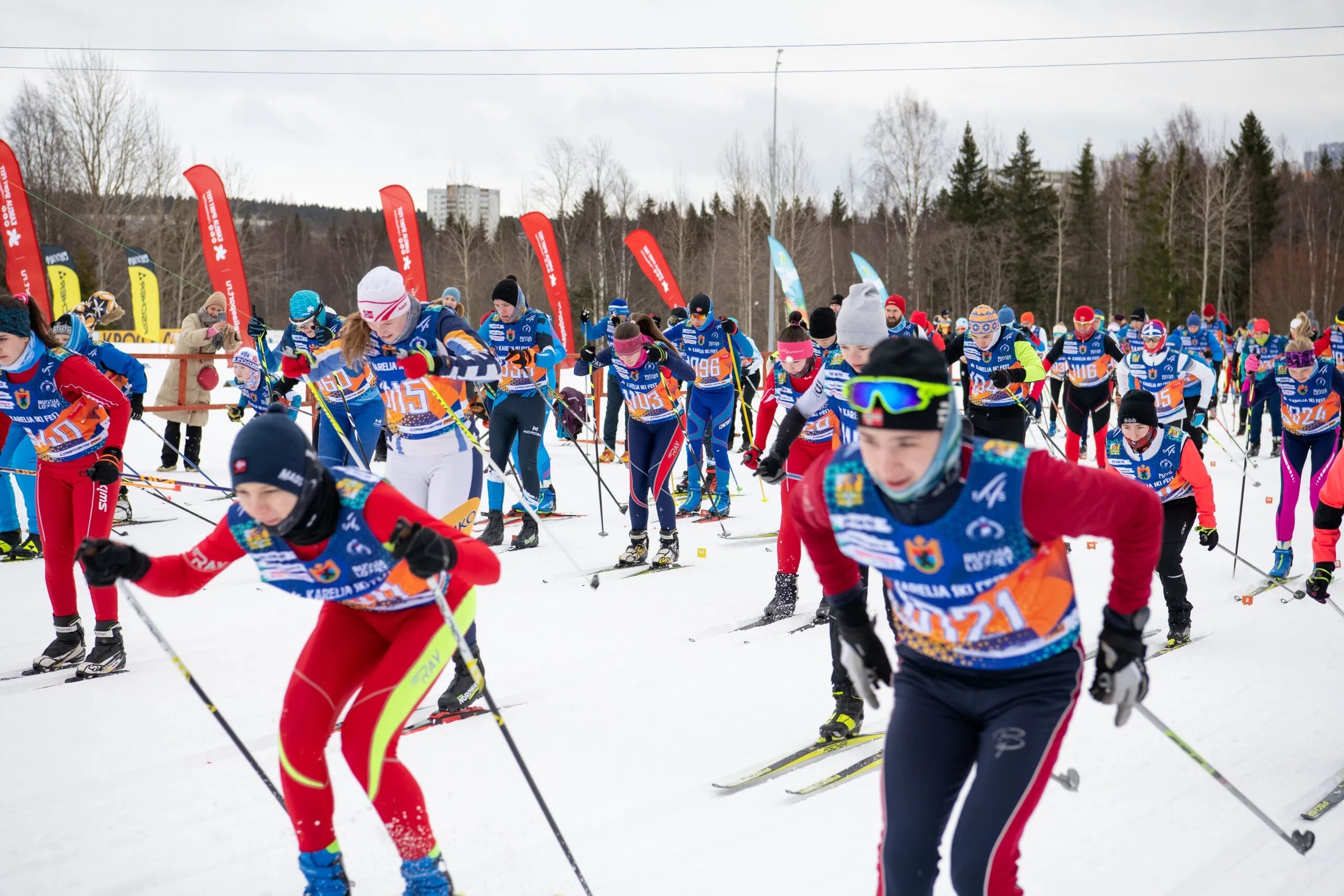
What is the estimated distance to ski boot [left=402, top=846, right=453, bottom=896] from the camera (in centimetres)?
276

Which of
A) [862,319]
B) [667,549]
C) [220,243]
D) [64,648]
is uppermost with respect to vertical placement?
[220,243]

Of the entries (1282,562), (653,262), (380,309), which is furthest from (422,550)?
(653,262)

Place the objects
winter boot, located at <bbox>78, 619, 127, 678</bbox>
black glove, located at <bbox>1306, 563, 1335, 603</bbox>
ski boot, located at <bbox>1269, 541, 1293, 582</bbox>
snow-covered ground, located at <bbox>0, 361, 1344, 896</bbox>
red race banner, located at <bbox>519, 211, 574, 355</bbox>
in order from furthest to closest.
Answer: red race banner, located at <bbox>519, 211, 574, 355</bbox> < ski boot, located at <bbox>1269, 541, 1293, 582</bbox> < winter boot, located at <bbox>78, 619, 127, 678</bbox> < black glove, located at <bbox>1306, 563, 1335, 603</bbox> < snow-covered ground, located at <bbox>0, 361, 1344, 896</bbox>

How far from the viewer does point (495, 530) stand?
8461 mm

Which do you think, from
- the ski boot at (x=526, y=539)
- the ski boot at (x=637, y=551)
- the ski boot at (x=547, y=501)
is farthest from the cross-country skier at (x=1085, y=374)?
the ski boot at (x=526, y=539)

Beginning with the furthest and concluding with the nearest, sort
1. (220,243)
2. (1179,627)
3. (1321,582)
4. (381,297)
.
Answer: (220,243) < (1179,627) < (381,297) < (1321,582)

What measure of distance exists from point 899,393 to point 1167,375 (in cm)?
924

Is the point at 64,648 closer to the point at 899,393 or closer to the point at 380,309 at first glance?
the point at 380,309

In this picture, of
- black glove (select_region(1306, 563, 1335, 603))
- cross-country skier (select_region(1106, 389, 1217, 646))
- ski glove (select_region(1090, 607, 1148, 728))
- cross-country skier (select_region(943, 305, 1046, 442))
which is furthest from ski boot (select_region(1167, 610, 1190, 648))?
ski glove (select_region(1090, 607, 1148, 728))

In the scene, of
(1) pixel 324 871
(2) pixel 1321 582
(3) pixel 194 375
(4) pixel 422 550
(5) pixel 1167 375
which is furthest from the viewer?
(3) pixel 194 375

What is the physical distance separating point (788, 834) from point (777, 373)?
15.0ft

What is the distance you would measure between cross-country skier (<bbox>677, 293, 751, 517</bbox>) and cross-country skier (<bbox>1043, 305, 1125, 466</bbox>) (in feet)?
13.2

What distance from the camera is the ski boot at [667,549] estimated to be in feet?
24.8

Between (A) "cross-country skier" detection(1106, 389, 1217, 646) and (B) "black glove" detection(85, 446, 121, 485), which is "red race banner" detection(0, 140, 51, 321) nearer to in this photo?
(B) "black glove" detection(85, 446, 121, 485)
